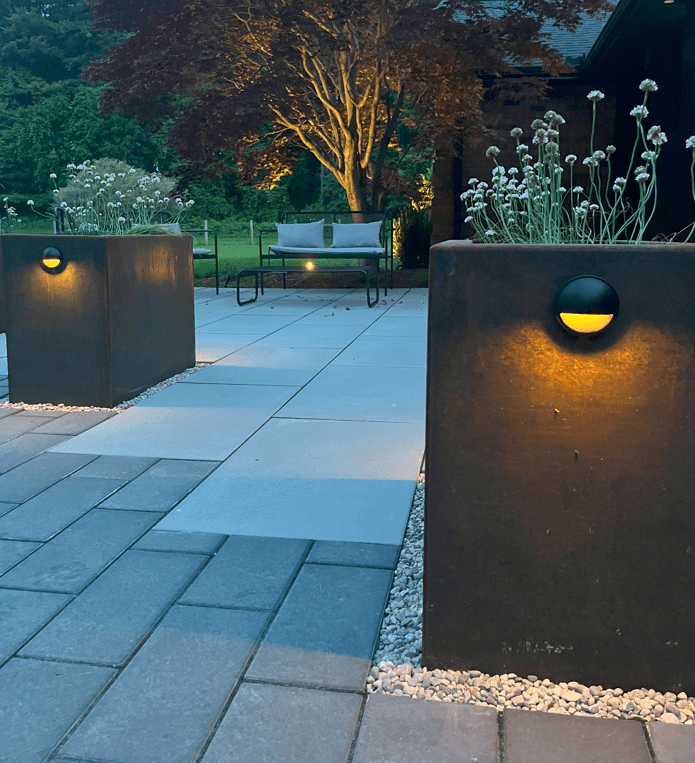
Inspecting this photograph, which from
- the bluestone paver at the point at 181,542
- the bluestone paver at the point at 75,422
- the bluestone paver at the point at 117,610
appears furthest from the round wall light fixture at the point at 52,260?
the bluestone paver at the point at 117,610

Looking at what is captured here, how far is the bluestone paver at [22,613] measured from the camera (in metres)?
2.04

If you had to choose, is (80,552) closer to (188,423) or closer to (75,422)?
(188,423)

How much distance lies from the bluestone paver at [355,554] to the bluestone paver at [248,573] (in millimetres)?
57

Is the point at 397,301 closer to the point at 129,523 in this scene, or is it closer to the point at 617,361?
the point at 129,523

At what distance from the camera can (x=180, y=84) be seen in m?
11.3

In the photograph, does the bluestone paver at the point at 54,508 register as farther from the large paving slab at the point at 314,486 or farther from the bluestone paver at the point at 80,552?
the large paving slab at the point at 314,486

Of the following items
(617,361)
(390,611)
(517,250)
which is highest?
(517,250)

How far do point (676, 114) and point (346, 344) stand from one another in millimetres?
4671

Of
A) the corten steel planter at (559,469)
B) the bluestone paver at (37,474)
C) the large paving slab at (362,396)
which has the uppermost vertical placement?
the corten steel planter at (559,469)

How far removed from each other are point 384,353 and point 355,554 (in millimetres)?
3705

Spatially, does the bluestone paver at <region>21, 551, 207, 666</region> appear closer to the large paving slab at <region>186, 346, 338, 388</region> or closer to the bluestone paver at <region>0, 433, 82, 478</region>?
the bluestone paver at <region>0, 433, 82, 478</region>

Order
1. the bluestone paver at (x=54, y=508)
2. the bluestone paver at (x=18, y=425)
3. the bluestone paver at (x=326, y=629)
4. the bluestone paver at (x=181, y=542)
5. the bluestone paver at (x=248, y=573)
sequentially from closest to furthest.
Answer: the bluestone paver at (x=326, y=629)
the bluestone paver at (x=248, y=573)
the bluestone paver at (x=181, y=542)
the bluestone paver at (x=54, y=508)
the bluestone paver at (x=18, y=425)

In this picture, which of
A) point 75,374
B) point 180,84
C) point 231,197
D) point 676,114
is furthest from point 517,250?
point 231,197

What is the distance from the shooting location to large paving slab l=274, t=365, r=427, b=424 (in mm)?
4359
